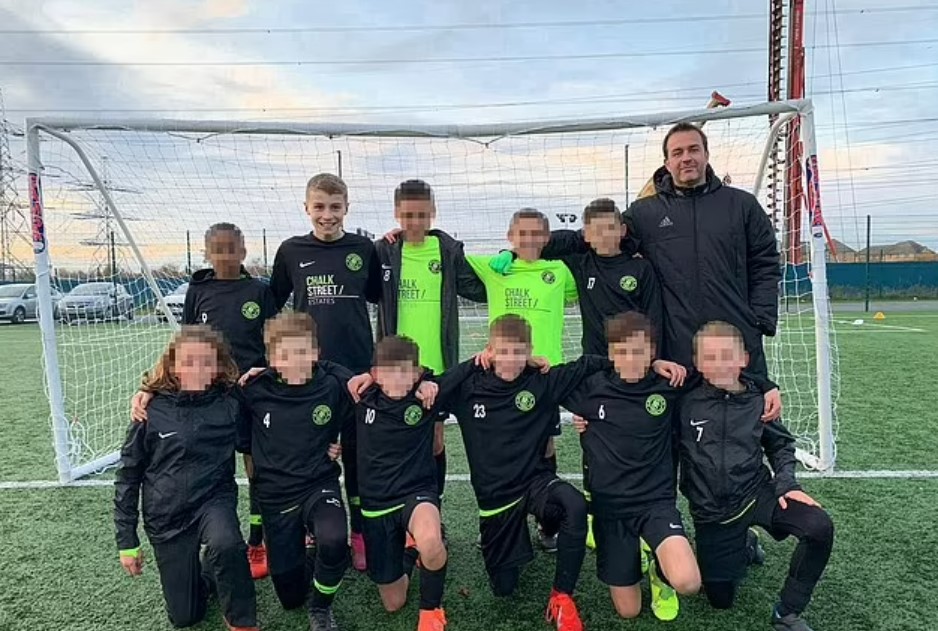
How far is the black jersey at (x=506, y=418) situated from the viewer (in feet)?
9.62

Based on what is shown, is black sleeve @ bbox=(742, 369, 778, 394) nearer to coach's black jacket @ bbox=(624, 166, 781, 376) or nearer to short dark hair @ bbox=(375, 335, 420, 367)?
coach's black jacket @ bbox=(624, 166, 781, 376)

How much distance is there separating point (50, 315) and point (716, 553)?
13.8 ft

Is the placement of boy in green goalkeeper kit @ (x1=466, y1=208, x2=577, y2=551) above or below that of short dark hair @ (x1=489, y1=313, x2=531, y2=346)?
above

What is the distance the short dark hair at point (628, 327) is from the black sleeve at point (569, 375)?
0.43ft

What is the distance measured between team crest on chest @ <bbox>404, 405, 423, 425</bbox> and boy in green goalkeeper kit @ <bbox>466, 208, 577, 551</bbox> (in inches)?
23.1

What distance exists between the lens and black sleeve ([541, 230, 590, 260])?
10.7 feet

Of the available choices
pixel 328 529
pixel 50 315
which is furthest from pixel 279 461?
pixel 50 315

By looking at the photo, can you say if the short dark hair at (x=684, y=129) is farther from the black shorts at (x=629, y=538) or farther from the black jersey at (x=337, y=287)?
the black shorts at (x=629, y=538)

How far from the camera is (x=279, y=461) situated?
286cm

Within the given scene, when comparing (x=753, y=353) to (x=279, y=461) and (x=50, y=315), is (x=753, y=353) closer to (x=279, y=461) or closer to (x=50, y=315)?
(x=279, y=461)

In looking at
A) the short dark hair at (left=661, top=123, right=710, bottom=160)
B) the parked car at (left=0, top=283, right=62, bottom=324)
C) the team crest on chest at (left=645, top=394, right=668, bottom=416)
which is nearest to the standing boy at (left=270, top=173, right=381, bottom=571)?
the team crest on chest at (left=645, top=394, right=668, bottom=416)

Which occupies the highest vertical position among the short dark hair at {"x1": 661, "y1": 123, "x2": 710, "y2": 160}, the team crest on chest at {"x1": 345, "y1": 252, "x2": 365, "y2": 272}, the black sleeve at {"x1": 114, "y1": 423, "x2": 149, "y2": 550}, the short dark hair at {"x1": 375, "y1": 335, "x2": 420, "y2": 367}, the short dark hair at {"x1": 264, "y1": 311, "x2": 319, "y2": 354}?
the short dark hair at {"x1": 661, "y1": 123, "x2": 710, "y2": 160}

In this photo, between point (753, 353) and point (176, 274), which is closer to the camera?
point (753, 353)

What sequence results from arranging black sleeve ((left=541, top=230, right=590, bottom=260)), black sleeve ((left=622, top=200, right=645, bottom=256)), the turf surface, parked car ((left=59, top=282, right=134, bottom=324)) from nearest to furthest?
1. the turf surface
2. black sleeve ((left=622, top=200, right=645, bottom=256))
3. black sleeve ((left=541, top=230, right=590, bottom=260))
4. parked car ((left=59, top=282, right=134, bottom=324))
